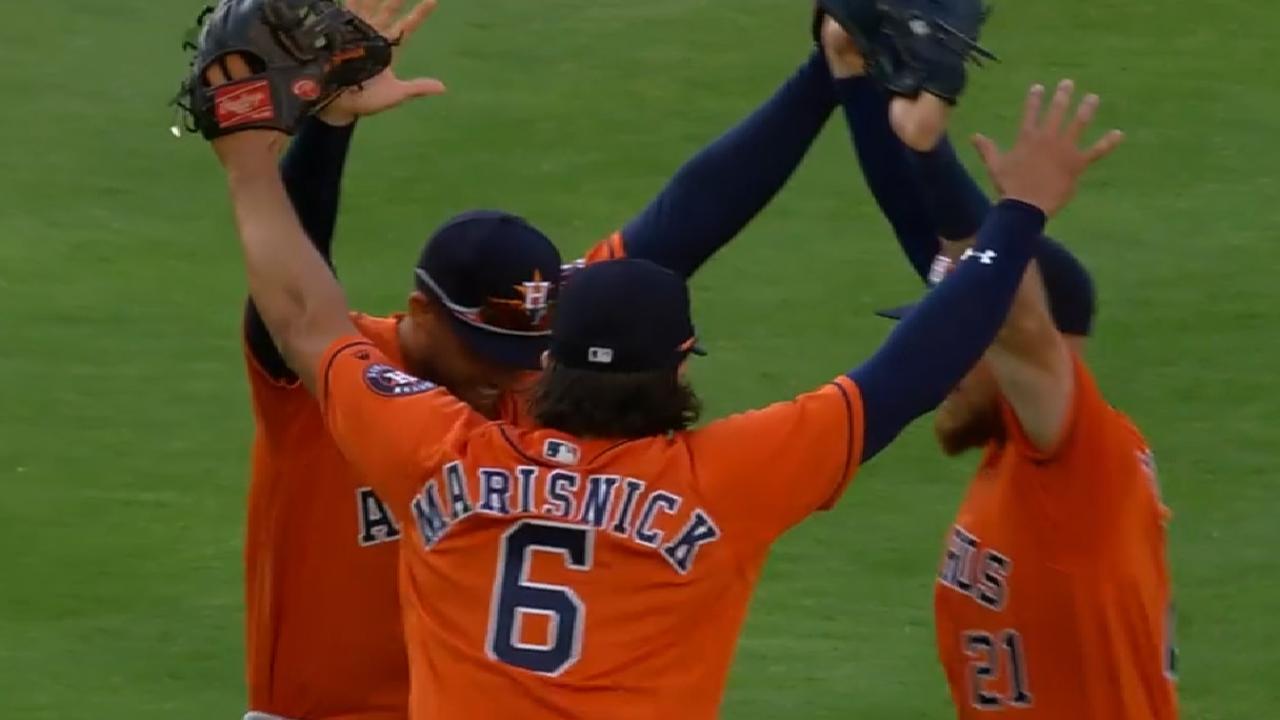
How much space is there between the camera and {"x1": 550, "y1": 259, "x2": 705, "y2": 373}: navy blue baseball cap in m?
3.21

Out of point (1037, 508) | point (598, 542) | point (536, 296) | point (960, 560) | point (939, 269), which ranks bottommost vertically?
point (960, 560)

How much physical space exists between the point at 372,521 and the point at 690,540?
861mm

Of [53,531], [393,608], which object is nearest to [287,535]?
[393,608]

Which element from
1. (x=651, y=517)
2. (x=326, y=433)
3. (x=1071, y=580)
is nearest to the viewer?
(x=651, y=517)

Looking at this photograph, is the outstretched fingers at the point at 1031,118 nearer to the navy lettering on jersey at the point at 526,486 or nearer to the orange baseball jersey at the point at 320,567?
the navy lettering on jersey at the point at 526,486

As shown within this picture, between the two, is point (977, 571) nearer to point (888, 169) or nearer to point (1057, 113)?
point (888, 169)

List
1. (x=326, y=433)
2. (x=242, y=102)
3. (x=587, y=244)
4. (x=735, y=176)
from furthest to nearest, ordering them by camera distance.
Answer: (x=587, y=244), (x=735, y=176), (x=326, y=433), (x=242, y=102)

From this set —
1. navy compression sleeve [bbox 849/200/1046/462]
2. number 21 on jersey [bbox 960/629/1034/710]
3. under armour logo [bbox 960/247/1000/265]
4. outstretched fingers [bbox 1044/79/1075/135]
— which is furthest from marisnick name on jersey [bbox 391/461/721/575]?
number 21 on jersey [bbox 960/629/1034/710]

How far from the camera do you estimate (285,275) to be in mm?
3479

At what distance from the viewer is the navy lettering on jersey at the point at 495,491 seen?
10.4 feet

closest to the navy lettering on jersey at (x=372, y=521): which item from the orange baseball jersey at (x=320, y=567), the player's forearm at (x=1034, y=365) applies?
the orange baseball jersey at (x=320, y=567)

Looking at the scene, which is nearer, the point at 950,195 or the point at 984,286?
the point at 984,286

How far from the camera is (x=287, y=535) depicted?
3.86 metres

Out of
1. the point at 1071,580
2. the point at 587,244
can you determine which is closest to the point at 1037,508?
the point at 1071,580
